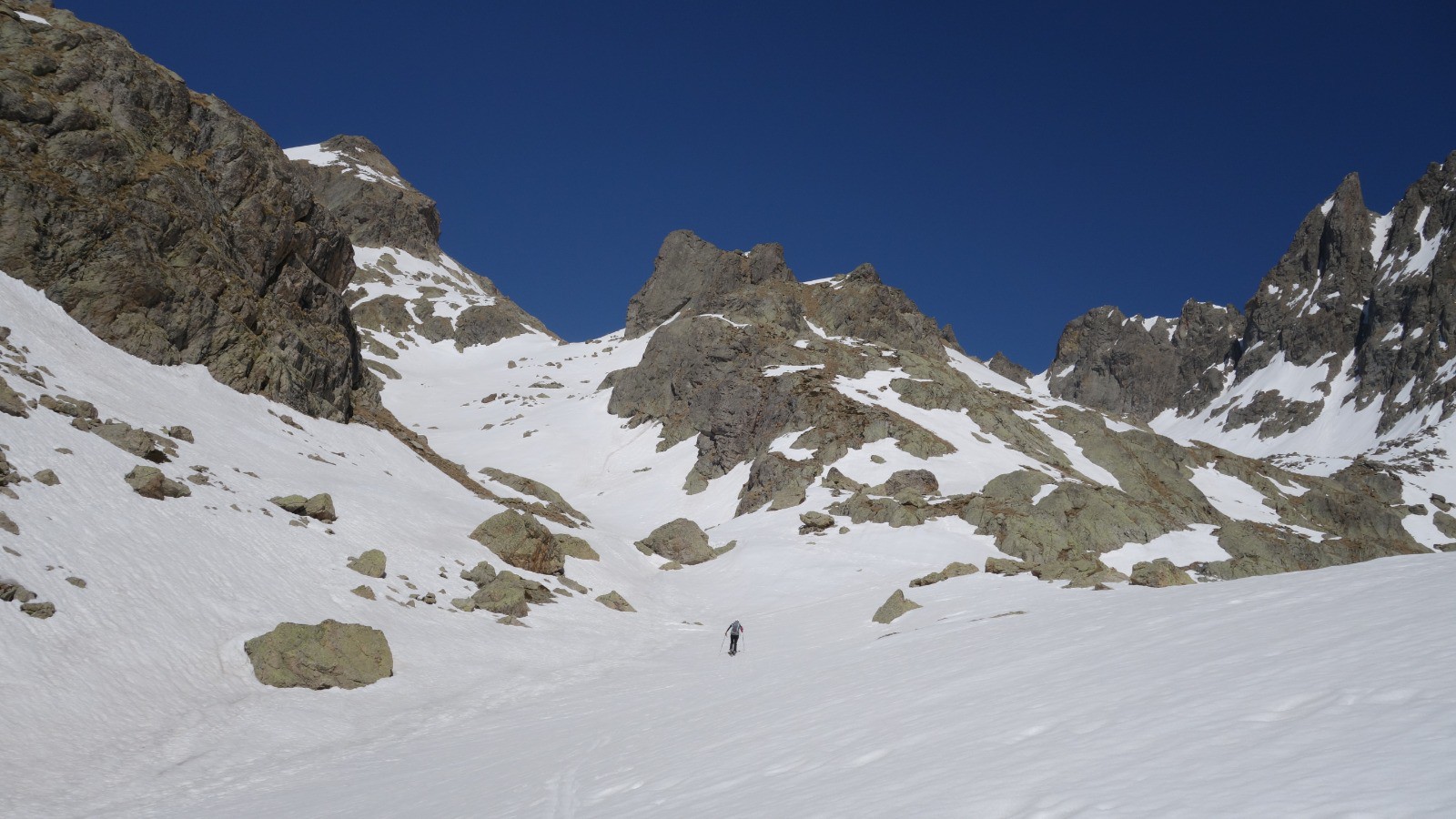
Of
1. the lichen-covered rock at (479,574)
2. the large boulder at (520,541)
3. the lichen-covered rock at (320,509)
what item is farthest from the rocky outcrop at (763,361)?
the lichen-covered rock at (320,509)

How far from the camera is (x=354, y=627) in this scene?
20.5 m

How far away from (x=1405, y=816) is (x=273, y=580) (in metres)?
24.6

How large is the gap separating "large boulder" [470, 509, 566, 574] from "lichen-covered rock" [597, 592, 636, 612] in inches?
115

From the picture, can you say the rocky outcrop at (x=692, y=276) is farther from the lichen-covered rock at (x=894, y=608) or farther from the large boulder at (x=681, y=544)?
the lichen-covered rock at (x=894, y=608)

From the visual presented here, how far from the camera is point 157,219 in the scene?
4072 centimetres

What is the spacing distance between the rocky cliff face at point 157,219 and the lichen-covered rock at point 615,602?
22.2 meters

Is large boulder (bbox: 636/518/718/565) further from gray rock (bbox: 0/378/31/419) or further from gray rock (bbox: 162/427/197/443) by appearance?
gray rock (bbox: 0/378/31/419)

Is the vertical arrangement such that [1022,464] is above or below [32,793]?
above

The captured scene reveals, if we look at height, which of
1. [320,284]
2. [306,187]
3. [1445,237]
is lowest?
[320,284]

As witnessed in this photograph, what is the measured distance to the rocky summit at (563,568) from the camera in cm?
906

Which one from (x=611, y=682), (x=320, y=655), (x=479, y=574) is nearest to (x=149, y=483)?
(x=320, y=655)

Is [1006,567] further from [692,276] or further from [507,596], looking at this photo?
[692,276]

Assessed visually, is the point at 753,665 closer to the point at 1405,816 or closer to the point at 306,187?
the point at 1405,816

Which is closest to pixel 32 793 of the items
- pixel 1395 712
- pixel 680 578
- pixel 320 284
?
pixel 1395 712
